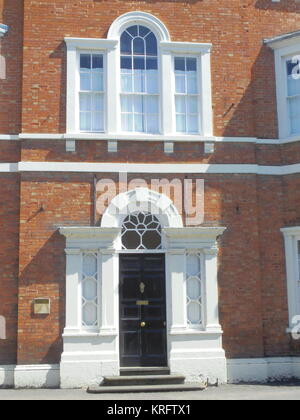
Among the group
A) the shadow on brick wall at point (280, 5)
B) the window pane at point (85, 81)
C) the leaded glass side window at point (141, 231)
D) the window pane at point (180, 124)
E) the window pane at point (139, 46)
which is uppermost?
the shadow on brick wall at point (280, 5)

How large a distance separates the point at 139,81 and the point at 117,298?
5.00 metres

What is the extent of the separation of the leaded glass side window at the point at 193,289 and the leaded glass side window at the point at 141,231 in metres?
0.82

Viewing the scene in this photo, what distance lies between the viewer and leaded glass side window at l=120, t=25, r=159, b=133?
13.9 metres

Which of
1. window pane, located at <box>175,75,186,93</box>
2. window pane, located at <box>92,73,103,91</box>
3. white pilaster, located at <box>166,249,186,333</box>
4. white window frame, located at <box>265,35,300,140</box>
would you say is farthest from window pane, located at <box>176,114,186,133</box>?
white pilaster, located at <box>166,249,186,333</box>

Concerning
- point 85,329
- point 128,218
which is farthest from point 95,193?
point 85,329

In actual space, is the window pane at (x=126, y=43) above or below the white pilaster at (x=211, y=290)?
above

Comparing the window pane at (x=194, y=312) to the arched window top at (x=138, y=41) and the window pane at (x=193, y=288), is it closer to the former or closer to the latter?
the window pane at (x=193, y=288)

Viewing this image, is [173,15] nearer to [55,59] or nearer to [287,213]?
[55,59]

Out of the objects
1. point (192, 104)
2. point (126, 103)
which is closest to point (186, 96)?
point (192, 104)

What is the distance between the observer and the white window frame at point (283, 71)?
14.3 meters

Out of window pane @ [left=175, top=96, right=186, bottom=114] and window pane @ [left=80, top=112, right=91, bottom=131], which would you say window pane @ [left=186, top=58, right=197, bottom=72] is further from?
window pane @ [left=80, top=112, right=91, bottom=131]

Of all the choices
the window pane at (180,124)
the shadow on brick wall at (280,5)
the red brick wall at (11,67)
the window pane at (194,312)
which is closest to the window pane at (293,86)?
the shadow on brick wall at (280,5)

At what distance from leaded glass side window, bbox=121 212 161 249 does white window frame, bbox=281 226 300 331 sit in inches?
116

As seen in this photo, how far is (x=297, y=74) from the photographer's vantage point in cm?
1451
